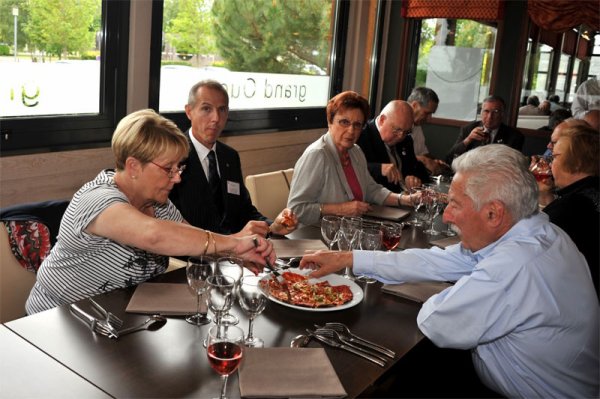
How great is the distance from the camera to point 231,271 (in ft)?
5.63

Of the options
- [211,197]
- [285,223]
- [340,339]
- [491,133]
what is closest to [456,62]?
[491,133]

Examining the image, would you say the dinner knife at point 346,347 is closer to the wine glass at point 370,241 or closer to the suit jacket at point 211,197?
the wine glass at point 370,241

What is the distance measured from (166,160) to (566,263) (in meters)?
1.29

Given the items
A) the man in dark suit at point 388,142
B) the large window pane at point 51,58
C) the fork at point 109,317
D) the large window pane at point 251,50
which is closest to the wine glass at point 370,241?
the fork at point 109,317

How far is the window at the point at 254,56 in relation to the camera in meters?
4.01

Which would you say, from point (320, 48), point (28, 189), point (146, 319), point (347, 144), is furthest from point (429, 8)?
point (146, 319)

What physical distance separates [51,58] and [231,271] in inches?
85.5

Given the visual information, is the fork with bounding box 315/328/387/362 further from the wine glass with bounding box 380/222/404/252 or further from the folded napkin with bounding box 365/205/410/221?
the folded napkin with bounding box 365/205/410/221

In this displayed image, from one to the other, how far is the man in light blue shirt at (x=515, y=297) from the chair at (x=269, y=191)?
5.50 feet

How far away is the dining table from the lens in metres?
1.24

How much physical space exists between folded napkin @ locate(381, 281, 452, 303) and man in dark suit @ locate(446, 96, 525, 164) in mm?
3830

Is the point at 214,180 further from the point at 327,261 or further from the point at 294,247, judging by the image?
the point at 327,261

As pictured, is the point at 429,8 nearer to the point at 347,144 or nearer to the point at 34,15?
the point at 347,144

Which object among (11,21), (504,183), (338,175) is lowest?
(338,175)
